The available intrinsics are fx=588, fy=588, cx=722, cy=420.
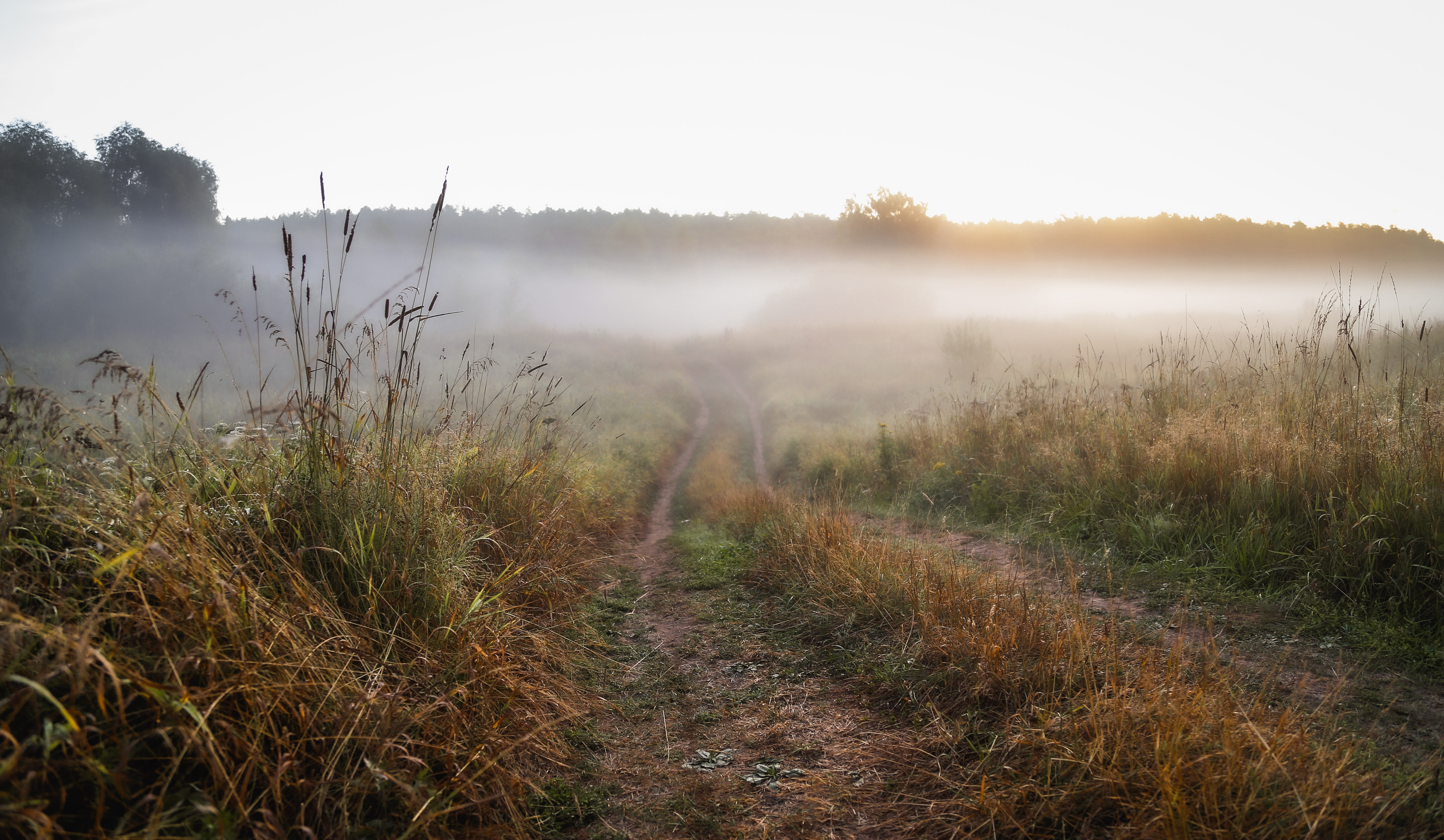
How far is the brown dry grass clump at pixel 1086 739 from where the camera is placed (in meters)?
1.80

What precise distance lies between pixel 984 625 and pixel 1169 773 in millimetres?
1318

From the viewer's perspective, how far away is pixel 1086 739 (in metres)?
2.28

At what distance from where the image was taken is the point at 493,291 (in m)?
55.2

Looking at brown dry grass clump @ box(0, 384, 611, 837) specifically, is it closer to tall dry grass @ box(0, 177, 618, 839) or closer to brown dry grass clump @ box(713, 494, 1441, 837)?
tall dry grass @ box(0, 177, 618, 839)

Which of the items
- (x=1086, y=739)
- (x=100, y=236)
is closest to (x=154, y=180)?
(x=100, y=236)

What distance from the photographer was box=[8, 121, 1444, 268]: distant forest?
1008 inches

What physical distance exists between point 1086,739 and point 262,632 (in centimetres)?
303

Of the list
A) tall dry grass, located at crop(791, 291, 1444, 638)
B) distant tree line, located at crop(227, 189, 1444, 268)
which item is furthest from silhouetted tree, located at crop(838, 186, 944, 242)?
tall dry grass, located at crop(791, 291, 1444, 638)

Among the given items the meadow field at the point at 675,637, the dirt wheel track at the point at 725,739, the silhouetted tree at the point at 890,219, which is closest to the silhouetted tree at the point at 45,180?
the meadow field at the point at 675,637

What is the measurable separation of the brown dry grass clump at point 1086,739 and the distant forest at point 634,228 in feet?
11.5

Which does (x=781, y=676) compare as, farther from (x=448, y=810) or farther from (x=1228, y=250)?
(x=1228, y=250)

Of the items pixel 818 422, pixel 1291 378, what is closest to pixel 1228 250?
pixel 818 422

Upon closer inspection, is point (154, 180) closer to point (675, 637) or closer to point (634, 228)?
point (675, 637)

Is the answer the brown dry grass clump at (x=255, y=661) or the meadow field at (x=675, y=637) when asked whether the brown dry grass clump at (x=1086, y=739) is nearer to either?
the meadow field at (x=675, y=637)
